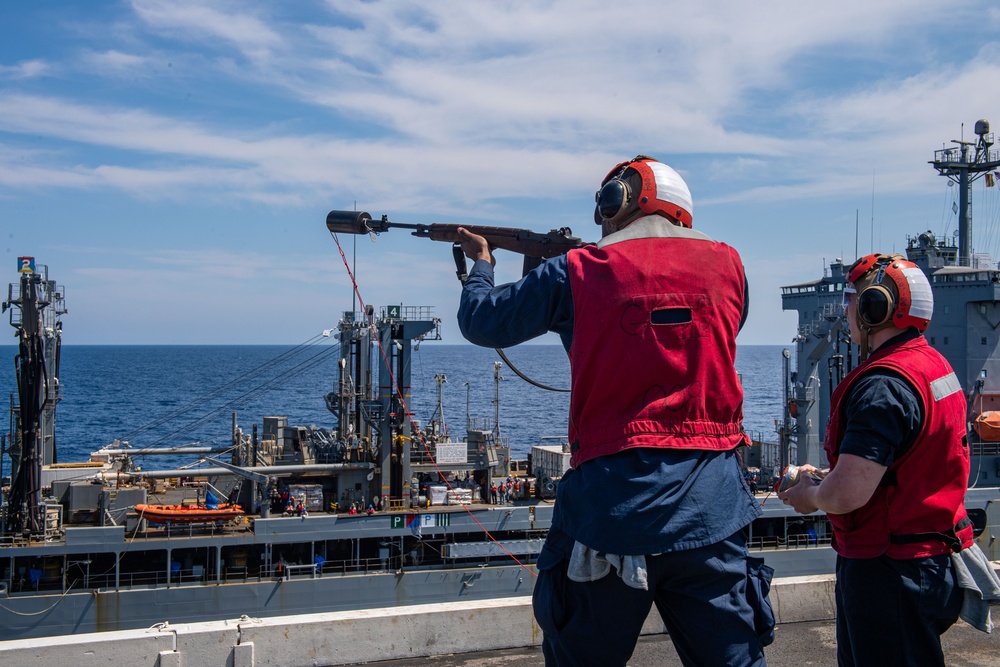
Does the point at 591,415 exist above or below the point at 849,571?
above

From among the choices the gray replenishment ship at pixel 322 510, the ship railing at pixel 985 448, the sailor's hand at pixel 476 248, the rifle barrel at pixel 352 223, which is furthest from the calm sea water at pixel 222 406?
the sailor's hand at pixel 476 248

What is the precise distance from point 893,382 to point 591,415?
1.19m

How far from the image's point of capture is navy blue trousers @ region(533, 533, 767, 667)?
92.7 inches

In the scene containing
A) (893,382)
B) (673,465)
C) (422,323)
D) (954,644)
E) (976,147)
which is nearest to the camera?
Answer: (673,465)

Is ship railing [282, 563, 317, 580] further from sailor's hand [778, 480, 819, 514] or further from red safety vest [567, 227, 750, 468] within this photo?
red safety vest [567, 227, 750, 468]

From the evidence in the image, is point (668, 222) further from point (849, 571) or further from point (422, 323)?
point (422, 323)

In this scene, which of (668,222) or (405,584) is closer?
(668,222)

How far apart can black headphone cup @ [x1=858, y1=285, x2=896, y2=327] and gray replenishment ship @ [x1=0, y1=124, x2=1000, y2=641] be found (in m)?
16.3

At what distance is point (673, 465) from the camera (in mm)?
2324

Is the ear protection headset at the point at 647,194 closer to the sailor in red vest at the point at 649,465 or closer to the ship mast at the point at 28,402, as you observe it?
the sailor in red vest at the point at 649,465

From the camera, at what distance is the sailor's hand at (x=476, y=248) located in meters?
3.04

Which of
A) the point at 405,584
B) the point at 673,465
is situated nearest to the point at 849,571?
the point at 673,465

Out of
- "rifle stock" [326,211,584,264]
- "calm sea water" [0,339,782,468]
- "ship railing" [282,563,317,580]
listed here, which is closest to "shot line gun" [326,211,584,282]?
"rifle stock" [326,211,584,264]

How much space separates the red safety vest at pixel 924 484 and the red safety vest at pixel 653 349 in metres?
0.86
